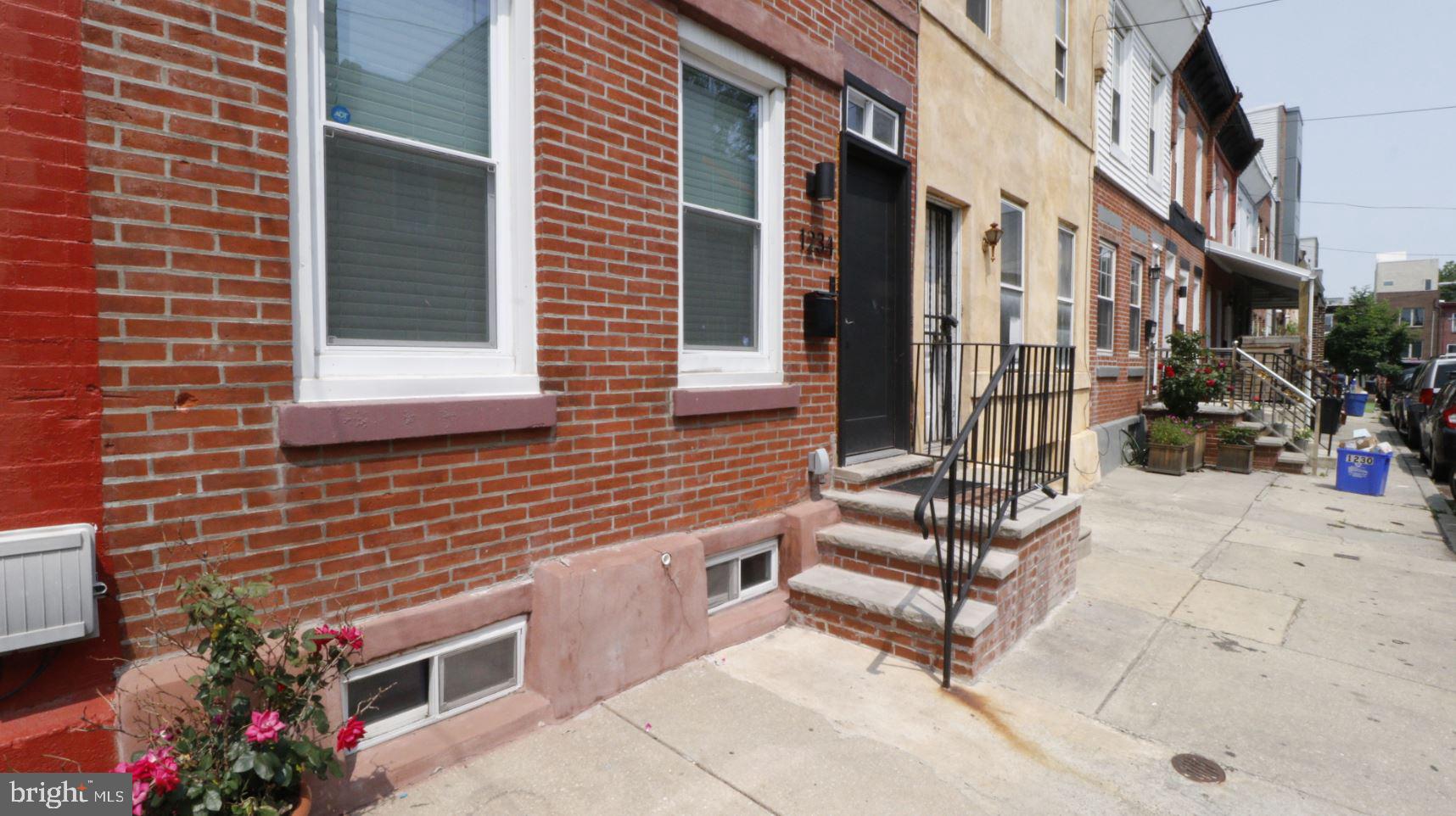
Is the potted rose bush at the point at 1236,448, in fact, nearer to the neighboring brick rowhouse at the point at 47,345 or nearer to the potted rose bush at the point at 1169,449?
the potted rose bush at the point at 1169,449

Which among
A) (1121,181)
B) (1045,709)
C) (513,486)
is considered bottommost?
(1045,709)

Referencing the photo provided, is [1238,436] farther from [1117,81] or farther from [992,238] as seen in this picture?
[992,238]

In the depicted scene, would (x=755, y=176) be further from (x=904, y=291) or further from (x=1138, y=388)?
(x=1138, y=388)

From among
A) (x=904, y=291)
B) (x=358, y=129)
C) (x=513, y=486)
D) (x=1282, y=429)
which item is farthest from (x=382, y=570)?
(x=1282, y=429)

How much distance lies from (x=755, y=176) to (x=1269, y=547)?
219 inches

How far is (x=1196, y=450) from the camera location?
34.9ft

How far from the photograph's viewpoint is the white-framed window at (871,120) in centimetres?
509

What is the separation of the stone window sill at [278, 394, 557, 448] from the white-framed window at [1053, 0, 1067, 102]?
826 cm

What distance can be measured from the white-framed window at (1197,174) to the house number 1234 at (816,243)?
13.8 metres

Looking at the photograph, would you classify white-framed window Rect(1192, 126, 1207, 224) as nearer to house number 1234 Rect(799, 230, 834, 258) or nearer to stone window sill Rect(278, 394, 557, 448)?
house number 1234 Rect(799, 230, 834, 258)

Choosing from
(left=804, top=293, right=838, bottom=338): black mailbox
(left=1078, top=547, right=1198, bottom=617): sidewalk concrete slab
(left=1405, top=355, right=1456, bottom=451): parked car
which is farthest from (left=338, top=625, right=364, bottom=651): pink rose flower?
(left=1405, top=355, right=1456, bottom=451): parked car

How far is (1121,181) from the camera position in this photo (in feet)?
35.3

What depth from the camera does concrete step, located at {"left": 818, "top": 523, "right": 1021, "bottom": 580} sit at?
3.97 meters

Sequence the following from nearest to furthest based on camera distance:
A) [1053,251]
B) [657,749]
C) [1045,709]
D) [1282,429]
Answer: [657,749] → [1045,709] → [1053,251] → [1282,429]
